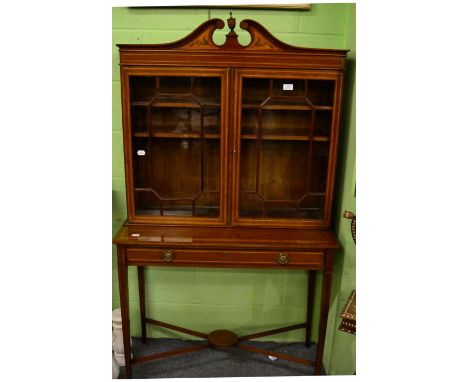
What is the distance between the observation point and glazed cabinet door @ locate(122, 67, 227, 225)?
4.45ft

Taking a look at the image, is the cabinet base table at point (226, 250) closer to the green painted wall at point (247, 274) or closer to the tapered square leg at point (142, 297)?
the green painted wall at point (247, 274)

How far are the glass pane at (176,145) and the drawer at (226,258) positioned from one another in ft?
0.57

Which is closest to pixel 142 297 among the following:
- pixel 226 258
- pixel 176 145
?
pixel 226 258

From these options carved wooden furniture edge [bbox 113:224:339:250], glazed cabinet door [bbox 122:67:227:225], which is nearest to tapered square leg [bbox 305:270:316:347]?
carved wooden furniture edge [bbox 113:224:339:250]

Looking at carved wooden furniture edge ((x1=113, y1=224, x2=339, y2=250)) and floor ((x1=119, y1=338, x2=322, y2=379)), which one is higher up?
carved wooden furniture edge ((x1=113, y1=224, x2=339, y2=250))

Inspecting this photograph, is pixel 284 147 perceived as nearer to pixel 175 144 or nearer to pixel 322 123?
pixel 322 123

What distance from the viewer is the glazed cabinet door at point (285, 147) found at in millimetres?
1359

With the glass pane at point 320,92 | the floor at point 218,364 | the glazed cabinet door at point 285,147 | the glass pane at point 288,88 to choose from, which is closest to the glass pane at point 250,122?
the glazed cabinet door at point 285,147

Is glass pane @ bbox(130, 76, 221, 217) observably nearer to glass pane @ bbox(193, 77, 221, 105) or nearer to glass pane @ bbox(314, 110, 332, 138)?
glass pane @ bbox(193, 77, 221, 105)

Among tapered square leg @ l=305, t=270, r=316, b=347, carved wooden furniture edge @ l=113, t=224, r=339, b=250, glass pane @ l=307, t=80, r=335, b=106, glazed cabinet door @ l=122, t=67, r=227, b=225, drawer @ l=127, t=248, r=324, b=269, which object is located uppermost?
glass pane @ l=307, t=80, r=335, b=106

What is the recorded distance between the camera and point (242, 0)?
0.99m

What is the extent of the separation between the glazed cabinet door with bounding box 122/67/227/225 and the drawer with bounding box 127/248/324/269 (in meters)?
0.14
